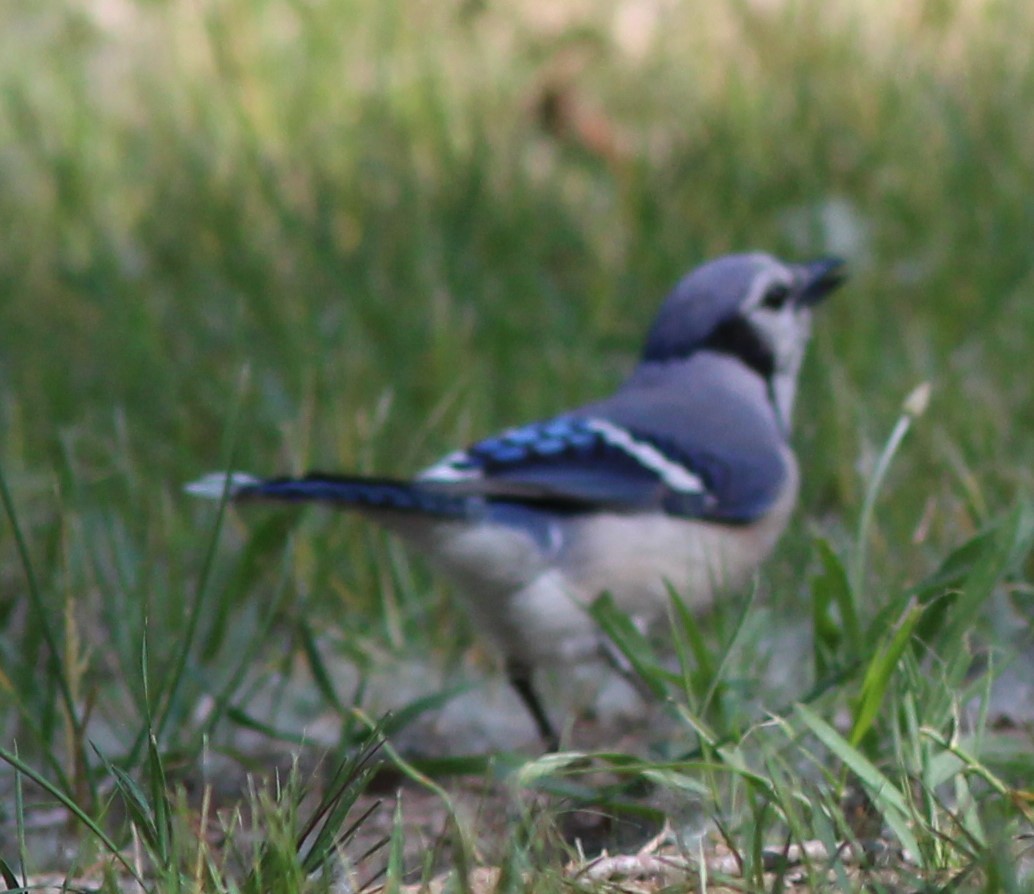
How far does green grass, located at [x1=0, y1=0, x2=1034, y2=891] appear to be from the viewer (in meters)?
2.26

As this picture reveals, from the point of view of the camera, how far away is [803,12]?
621cm

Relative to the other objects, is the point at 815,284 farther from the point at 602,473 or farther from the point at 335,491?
the point at 335,491

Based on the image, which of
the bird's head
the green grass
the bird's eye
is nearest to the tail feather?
the green grass

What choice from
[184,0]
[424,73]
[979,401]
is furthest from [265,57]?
[979,401]

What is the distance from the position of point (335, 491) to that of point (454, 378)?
143 cm

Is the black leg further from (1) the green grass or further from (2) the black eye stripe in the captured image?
(2) the black eye stripe

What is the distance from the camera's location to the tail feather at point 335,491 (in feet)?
9.36

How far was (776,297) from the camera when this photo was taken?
3965mm

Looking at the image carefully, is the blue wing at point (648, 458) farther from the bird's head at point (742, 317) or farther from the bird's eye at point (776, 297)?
the bird's eye at point (776, 297)

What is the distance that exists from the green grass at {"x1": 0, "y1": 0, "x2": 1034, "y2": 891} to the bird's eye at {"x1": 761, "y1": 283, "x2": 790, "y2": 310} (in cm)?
23

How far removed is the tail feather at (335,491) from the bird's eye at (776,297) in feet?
3.99

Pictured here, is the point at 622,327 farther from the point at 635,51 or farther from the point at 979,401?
the point at 635,51

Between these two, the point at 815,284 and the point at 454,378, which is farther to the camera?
the point at 454,378

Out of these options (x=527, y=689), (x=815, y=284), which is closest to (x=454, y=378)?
(x=815, y=284)
